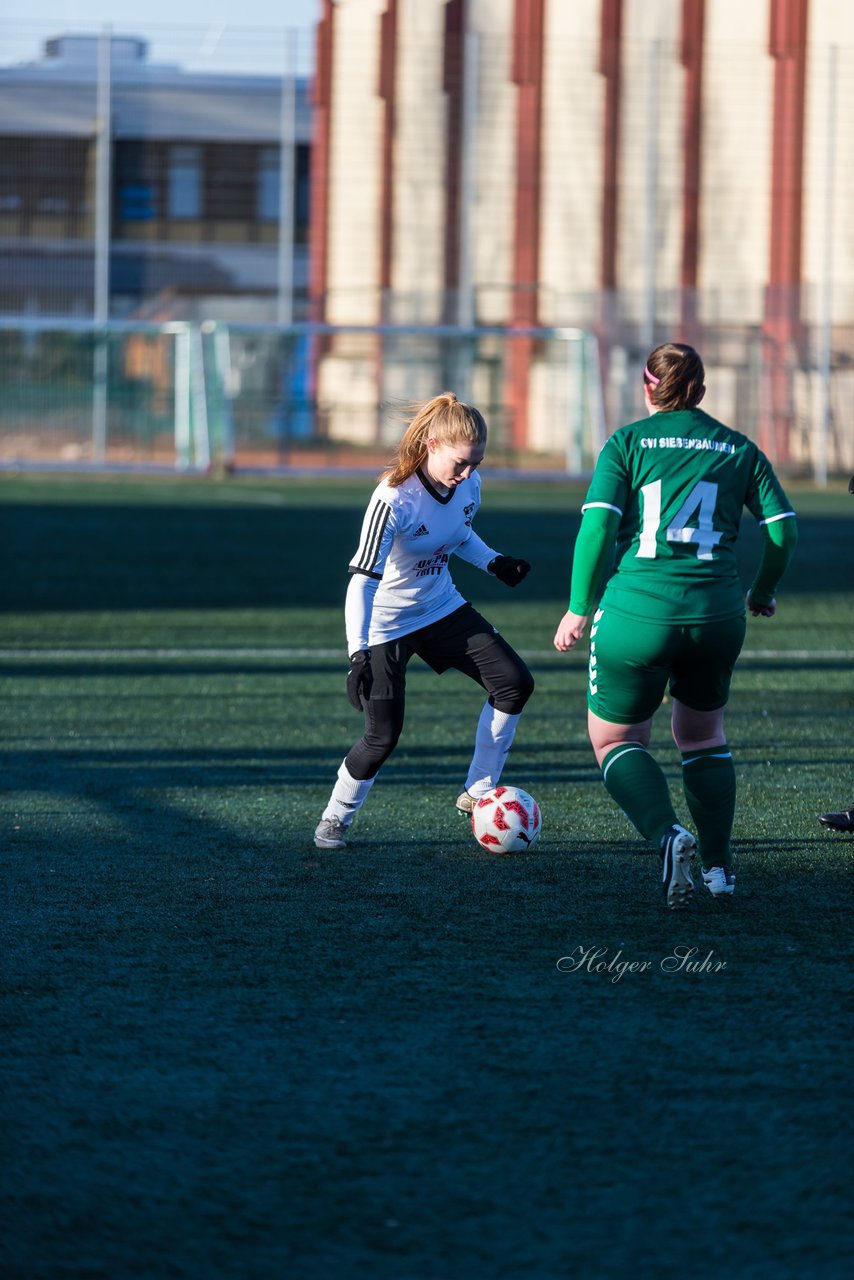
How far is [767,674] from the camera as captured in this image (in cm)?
932

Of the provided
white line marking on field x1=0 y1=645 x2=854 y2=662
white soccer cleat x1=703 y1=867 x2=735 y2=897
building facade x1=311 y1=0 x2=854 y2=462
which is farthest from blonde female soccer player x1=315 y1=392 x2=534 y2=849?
building facade x1=311 y1=0 x2=854 y2=462

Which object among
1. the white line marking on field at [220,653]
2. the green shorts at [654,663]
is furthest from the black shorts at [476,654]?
the white line marking on field at [220,653]

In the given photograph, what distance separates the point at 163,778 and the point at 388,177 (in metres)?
25.1

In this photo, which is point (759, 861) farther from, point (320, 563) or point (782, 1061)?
point (320, 563)

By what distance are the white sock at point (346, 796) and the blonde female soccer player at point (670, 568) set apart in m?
0.89

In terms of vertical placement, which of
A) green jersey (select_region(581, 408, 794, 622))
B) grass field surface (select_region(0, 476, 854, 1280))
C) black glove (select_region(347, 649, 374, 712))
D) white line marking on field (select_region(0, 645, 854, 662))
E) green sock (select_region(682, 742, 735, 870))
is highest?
green jersey (select_region(581, 408, 794, 622))

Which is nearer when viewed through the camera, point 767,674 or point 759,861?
point 759,861

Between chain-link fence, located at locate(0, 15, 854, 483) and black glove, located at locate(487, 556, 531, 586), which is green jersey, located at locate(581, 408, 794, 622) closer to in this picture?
black glove, located at locate(487, 556, 531, 586)

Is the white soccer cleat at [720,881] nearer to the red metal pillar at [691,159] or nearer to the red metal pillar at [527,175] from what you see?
the red metal pillar at [527,175]

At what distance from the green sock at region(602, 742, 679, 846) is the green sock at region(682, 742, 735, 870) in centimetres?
10

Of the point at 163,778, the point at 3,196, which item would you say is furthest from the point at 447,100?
the point at 163,778

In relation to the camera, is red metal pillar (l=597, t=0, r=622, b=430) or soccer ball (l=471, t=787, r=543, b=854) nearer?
soccer ball (l=471, t=787, r=543, b=854)

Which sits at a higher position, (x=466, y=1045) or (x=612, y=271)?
(x=612, y=271)

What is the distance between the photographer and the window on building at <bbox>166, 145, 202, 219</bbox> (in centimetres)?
3628
